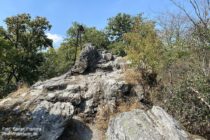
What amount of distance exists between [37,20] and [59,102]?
17.4 m

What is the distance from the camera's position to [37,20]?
29453mm

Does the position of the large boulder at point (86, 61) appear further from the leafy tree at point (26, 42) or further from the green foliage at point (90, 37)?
the green foliage at point (90, 37)

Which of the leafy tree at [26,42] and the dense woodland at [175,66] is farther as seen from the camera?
the leafy tree at [26,42]

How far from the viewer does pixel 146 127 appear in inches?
386

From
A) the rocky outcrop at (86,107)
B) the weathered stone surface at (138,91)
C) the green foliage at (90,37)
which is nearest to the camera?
the rocky outcrop at (86,107)

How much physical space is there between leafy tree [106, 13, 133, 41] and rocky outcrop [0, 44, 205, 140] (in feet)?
68.8

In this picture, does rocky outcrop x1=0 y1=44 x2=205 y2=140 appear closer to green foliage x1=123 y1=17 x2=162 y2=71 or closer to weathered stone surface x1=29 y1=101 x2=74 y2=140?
weathered stone surface x1=29 y1=101 x2=74 y2=140

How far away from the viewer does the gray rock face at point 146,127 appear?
30.8 feet

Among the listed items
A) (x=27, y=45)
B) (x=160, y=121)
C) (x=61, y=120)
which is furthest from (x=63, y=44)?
(x=160, y=121)

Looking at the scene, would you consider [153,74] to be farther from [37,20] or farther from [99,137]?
[37,20]

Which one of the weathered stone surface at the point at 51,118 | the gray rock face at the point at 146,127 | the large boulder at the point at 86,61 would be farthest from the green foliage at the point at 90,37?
the gray rock face at the point at 146,127

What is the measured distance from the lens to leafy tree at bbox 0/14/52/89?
28788 millimetres

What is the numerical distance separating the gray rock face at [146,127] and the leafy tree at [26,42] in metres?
19.0

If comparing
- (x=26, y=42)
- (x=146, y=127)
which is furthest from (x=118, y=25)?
(x=146, y=127)
